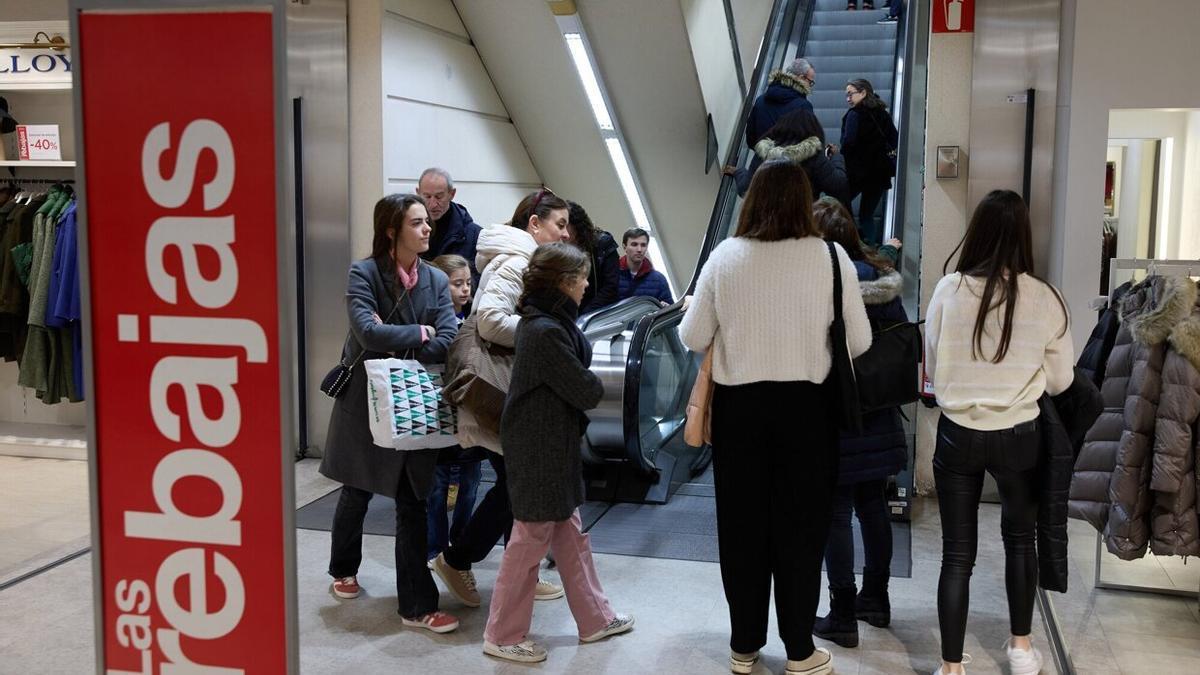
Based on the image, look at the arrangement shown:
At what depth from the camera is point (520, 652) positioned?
13.5 ft

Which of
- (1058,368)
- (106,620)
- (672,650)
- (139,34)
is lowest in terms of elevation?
(672,650)

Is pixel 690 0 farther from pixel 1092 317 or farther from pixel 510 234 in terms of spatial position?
pixel 510 234

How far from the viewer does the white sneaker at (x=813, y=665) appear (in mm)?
3908

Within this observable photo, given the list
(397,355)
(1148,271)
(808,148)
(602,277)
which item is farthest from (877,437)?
(808,148)

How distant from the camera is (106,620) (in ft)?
7.07

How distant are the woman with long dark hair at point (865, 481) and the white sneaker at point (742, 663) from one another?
1.32 ft

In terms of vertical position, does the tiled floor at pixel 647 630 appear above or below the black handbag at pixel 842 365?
below

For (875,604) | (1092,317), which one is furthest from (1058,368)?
(1092,317)

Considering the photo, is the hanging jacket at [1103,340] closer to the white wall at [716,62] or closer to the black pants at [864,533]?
A: the black pants at [864,533]

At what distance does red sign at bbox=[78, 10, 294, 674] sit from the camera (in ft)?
6.56

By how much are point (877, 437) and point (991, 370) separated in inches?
23.3

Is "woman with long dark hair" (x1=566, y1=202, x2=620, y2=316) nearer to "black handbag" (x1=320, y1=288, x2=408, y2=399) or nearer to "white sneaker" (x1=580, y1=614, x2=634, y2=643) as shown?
"black handbag" (x1=320, y1=288, x2=408, y2=399)

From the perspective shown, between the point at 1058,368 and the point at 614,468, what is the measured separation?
3389mm

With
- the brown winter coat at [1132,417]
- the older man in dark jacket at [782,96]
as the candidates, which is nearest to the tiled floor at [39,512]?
the brown winter coat at [1132,417]
